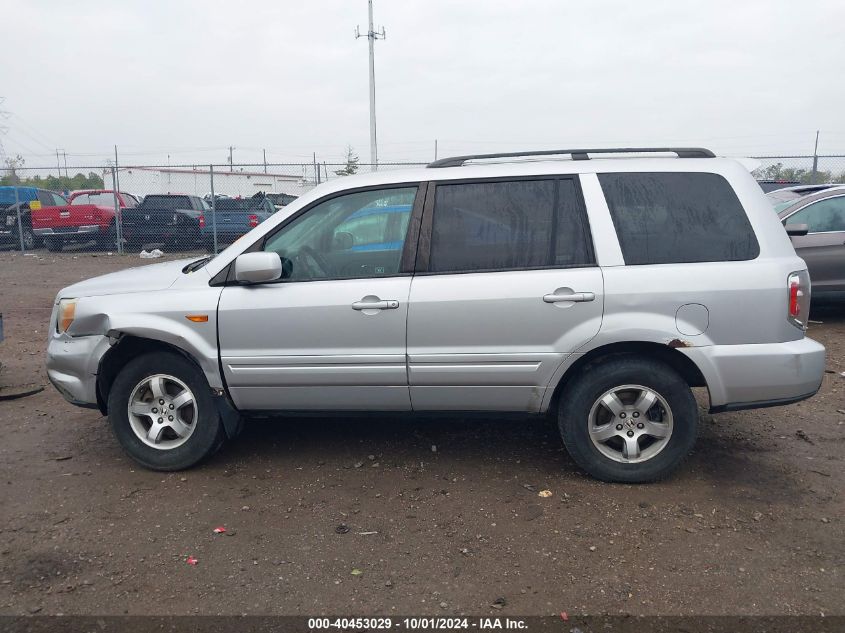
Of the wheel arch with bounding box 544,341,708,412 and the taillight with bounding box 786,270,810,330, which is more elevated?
the taillight with bounding box 786,270,810,330

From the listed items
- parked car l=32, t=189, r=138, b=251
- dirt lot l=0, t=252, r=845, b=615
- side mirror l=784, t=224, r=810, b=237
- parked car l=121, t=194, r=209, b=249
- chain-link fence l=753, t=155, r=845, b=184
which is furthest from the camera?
parked car l=121, t=194, r=209, b=249

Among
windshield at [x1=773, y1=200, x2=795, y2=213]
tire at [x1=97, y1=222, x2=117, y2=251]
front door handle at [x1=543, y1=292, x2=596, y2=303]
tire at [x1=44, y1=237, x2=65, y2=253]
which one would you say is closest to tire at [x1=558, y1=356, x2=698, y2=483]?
front door handle at [x1=543, y1=292, x2=596, y2=303]

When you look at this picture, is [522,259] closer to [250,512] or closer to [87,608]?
[250,512]

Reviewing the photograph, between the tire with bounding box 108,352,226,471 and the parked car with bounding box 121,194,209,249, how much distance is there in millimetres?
13950

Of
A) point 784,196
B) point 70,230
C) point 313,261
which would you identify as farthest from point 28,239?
point 784,196

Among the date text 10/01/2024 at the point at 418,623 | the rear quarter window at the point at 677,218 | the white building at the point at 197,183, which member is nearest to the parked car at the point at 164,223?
the white building at the point at 197,183

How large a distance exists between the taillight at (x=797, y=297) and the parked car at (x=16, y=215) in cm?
1826

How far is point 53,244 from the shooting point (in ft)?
59.4

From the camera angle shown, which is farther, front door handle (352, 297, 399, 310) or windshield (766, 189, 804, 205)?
windshield (766, 189, 804, 205)

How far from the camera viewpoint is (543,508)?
12.6 ft

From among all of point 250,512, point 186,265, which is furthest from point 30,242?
point 250,512

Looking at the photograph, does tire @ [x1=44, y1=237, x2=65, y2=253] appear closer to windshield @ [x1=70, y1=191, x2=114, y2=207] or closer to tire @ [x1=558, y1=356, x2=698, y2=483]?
windshield @ [x1=70, y1=191, x2=114, y2=207]

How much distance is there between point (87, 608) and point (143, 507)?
0.95 m

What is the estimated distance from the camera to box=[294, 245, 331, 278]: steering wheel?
13.8 ft
